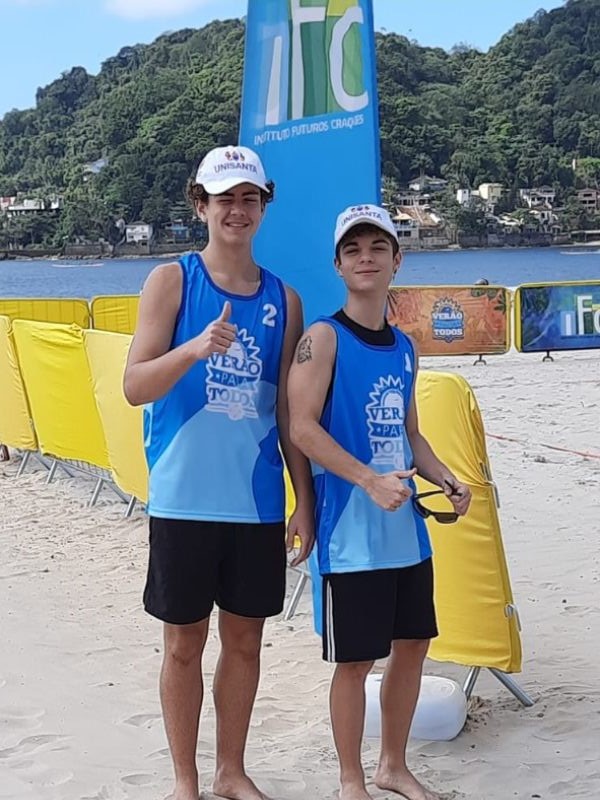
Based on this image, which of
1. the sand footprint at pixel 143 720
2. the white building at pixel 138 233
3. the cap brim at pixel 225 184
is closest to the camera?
the cap brim at pixel 225 184

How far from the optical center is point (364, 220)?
3.01 metres

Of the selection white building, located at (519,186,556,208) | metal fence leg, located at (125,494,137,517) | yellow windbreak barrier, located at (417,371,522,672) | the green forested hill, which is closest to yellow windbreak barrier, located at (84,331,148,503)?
metal fence leg, located at (125,494,137,517)

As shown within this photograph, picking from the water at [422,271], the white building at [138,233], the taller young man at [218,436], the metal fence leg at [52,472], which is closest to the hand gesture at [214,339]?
the taller young man at [218,436]

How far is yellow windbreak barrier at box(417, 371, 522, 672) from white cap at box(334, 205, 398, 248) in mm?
944

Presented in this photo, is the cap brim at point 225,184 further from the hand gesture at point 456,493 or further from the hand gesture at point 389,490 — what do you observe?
the hand gesture at point 456,493

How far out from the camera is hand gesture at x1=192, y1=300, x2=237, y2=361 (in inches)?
106

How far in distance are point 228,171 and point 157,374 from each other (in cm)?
60

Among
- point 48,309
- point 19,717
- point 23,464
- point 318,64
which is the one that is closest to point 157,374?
point 318,64

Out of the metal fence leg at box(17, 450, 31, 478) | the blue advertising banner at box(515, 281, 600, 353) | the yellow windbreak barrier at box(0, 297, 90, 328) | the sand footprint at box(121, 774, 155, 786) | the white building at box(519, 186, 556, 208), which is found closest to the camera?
the sand footprint at box(121, 774, 155, 786)

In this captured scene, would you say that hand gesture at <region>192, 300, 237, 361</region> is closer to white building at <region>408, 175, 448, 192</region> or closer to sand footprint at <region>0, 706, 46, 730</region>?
sand footprint at <region>0, 706, 46, 730</region>

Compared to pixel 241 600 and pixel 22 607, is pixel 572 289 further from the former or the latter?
pixel 241 600

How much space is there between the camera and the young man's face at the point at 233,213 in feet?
9.77

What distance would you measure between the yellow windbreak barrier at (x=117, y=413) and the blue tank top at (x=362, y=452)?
132 inches

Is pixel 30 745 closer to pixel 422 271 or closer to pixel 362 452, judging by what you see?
pixel 362 452
